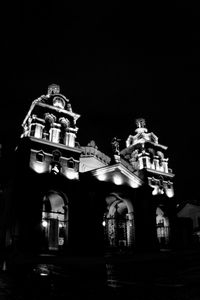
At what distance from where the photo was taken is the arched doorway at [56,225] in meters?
29.6

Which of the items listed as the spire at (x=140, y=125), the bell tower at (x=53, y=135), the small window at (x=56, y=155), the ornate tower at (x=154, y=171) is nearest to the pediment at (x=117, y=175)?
the ornate tower at (x=154, y=171)

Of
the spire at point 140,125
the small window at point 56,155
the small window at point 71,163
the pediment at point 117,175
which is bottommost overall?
the pediment at point 117,175

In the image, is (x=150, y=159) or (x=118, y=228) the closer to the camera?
(x=118, y=228)

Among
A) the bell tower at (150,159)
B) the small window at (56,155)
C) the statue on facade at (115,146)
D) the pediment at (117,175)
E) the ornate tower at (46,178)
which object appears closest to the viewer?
the ornate tower at (46,178)

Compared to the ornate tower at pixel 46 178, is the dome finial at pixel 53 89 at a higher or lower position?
higher

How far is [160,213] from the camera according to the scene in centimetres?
4212

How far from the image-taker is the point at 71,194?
3139 centimetres

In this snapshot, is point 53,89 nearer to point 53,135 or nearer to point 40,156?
point 53,135

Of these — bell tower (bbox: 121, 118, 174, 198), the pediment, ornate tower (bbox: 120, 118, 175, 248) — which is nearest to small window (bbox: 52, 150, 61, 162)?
the pediment

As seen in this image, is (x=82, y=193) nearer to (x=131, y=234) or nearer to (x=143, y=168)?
(x=131, y=234)

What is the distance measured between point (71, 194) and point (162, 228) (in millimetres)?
18173

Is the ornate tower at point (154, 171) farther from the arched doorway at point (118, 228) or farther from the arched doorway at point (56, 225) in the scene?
the arched doorway at point (56, 225)

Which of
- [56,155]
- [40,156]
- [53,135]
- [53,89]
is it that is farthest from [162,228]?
[53,89]
